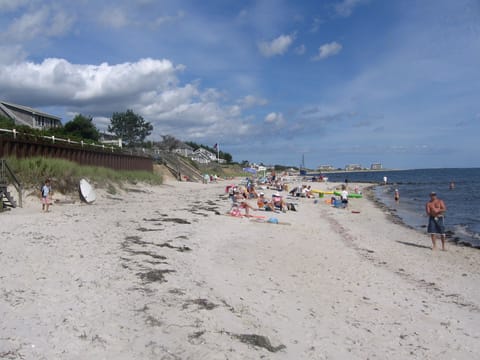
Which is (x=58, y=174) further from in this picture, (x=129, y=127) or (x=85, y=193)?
(x=129, y=127)

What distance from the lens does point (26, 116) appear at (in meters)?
44.2

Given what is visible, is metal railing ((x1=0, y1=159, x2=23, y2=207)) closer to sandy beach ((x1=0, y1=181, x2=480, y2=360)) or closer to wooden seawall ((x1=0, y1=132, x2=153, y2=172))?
wooden seawall ((x1=0, y1=132, x2=153, y2=172))

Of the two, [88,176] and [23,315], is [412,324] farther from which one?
[88,176]

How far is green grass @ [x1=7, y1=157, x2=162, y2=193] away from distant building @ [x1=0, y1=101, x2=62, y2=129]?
2050cm

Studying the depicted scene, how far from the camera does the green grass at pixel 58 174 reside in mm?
15469

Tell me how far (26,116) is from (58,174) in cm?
3177

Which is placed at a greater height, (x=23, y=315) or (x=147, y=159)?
(x=147, y=159)

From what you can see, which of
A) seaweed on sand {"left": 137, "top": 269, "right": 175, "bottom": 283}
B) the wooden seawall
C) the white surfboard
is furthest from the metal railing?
seaweed on sand {"left": 137, "top": 269, "right": 175, "bottom": 283}

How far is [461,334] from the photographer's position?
18.4 feet

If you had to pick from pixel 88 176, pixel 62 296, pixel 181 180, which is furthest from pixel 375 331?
pixel 181 180

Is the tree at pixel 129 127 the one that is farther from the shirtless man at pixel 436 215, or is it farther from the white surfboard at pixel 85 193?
the shirtless man at pixel 436 215

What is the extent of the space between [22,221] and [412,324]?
32.3 feet

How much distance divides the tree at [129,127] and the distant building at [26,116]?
15.2m

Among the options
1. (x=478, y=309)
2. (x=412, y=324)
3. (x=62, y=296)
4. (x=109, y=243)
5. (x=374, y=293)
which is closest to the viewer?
(x=62, y=296)
